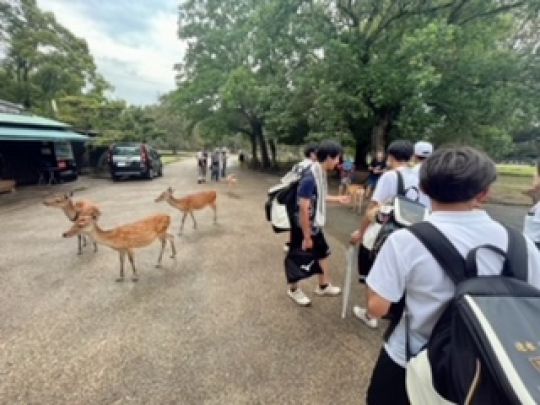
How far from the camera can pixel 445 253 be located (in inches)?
48.9

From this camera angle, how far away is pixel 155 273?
502 centimetres

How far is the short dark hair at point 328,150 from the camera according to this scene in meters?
3.48

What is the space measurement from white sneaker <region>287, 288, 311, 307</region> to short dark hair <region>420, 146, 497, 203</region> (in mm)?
2929

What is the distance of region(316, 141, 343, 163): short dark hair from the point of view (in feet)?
11.4

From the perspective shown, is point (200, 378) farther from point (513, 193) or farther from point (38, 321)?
point (513, 193)

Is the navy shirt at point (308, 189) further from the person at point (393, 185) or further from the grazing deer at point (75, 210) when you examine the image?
the grazing deer at point (75, 210)

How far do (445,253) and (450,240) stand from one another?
50 mm

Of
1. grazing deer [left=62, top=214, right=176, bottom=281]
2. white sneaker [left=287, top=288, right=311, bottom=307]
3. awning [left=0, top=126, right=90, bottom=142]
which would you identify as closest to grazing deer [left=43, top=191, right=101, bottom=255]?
grazing deer [left=62, top=214, right=176, bottom=281]

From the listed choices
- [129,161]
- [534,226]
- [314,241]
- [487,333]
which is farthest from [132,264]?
[129,161]

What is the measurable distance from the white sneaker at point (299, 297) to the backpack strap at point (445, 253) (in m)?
2.92

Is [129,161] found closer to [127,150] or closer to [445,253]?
[127,150]

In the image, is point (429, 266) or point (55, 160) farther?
point (55, 160)

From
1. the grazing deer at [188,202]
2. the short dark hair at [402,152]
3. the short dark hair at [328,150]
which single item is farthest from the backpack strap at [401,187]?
the grazing deer at [188,202]

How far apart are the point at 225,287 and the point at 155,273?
110cm
